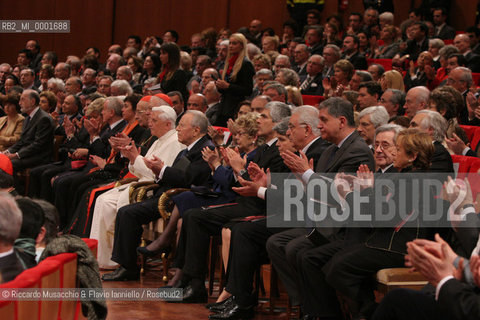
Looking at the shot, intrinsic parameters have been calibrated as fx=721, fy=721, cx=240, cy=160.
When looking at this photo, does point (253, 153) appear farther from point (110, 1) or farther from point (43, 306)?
point (110, 1)

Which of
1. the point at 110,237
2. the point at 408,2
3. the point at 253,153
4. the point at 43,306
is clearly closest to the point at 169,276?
the point at 110,237

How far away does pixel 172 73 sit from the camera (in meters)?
8.14

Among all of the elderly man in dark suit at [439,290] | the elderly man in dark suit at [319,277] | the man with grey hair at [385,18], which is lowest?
the elderly man in dark suit at [319,277]

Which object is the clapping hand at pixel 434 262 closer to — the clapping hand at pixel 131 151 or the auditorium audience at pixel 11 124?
the clapping hand at pixel 131 151

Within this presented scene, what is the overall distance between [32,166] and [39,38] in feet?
23.1

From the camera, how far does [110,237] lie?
5.82 meters

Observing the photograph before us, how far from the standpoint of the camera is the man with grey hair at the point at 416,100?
568cm

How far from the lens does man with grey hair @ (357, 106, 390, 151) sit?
16.6 ft

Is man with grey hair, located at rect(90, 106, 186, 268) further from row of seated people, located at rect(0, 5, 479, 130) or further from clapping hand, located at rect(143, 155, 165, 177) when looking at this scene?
row of seated people, located at rect(0, 5, 479, 130)

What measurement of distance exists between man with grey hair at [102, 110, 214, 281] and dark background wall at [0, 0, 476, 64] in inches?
319

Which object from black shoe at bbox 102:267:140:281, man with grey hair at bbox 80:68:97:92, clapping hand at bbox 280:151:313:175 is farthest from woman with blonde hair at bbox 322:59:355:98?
man with grey hair at bbox 80:68:97:92

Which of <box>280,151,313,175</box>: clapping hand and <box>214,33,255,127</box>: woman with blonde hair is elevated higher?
<box>214,33,255,127</box>: woman with blonde hair

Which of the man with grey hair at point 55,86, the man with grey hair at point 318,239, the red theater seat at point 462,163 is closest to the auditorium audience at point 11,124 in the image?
the man with grey hair at point 55,86

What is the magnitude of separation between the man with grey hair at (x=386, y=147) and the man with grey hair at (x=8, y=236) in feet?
7.20
